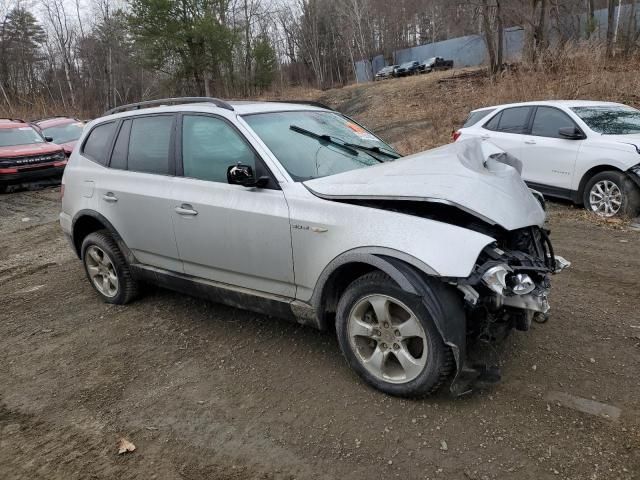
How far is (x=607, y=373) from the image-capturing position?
3.16 m

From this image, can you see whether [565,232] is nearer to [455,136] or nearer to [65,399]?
[455,136]

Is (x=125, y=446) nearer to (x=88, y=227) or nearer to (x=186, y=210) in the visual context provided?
(x=186, y=210)

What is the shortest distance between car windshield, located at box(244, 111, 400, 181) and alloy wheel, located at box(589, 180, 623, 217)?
166 inches

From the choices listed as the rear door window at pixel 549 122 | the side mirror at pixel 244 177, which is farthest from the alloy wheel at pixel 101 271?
the rear door window at pixel 549 122

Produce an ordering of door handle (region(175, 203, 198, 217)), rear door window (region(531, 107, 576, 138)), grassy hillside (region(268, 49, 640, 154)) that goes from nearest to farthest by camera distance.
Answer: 1. door handle (region(175, 203, 198, 217))
2. rear door window (region(531, 107, 576, 138))
3. grassy hillside (region(268, 49, 640, 154))

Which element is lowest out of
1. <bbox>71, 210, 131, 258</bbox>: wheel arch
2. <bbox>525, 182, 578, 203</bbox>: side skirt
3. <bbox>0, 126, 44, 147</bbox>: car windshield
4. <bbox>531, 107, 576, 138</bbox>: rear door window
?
<bbox>525, 182, 578, 203</bbox>: side skirt

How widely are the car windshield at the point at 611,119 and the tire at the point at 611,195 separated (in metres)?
0.76

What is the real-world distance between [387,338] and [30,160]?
1238 cm

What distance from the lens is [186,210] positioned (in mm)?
3848

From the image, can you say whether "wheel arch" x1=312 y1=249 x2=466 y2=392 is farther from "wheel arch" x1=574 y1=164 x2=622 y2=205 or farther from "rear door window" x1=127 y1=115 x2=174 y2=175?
"wheel arch" x1=574 y1=164 x2=622 y2=205

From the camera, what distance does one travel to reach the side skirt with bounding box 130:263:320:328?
3387 mm

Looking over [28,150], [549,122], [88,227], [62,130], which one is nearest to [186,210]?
[88,227]

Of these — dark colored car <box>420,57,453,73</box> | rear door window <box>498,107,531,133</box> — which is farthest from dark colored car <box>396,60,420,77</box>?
rear door window <box>498,107,531,133</box>

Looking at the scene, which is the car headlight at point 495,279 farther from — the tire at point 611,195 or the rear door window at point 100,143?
the tire at point 611,195
